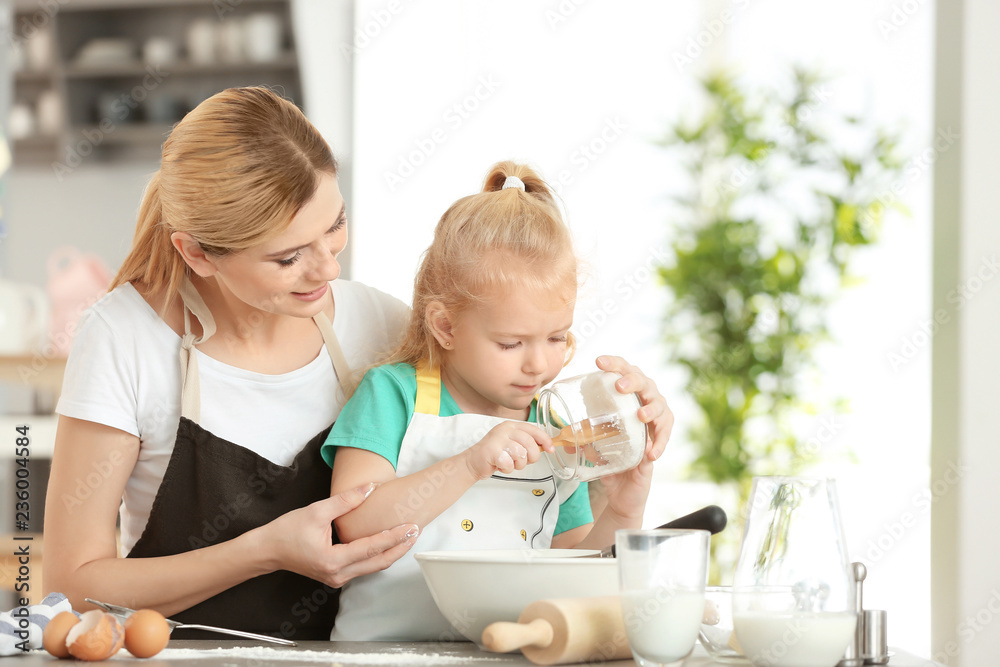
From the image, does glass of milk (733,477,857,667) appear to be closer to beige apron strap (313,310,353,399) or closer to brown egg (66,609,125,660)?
brown egg (66,609,125,660)

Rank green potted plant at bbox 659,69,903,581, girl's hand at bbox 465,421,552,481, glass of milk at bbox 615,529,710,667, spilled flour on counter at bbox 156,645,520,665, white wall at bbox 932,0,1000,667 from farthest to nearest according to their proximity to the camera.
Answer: green potted plant at bbox 659,69,903,581 < white wall at bbox 932,0,1000,667 < girl's hand at bbox 465,421,552,481 < spilled flour on counter at bbox 156,645,520,665 < glass of milk at bbox 615,529,710,667

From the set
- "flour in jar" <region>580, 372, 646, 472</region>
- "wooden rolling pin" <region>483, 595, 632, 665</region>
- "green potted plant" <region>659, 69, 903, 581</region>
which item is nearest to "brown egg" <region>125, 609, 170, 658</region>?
"wooden rolling pin" <region>483, 595, 632, 665</region>

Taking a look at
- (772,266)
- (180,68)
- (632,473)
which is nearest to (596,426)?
(632,473)

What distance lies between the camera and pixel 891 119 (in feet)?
10.8

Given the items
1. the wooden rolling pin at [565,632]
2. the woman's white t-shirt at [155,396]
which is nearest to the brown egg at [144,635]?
the wooden rolling pin at [565,632]

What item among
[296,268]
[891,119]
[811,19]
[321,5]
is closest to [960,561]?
[296,268]

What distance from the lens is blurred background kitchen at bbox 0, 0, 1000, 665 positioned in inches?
124

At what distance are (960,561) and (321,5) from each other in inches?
131

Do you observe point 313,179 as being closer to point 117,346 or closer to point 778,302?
point 117,346

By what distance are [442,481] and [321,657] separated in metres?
0.27

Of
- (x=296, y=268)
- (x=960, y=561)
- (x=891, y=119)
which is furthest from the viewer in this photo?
(x=891, y=119)

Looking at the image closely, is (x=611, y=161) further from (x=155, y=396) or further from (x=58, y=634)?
(x=58, y=634)

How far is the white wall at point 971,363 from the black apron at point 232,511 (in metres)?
1.36

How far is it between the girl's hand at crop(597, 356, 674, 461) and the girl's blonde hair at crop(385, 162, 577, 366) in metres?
0.15
